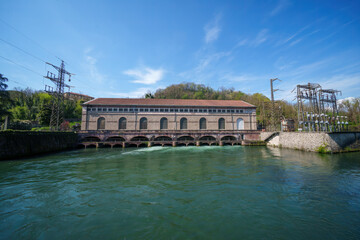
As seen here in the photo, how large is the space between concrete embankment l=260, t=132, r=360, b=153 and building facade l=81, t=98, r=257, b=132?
1127cm

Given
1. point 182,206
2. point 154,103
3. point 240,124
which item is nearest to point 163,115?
point 154,103

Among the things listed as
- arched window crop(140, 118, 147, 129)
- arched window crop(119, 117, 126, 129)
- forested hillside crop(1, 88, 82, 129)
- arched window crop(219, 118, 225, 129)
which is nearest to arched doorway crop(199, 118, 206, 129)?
arched window crop(219, 118, 225, 129)

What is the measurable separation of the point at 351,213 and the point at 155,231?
6.15 meters

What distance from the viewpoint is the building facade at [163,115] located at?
1141 inches

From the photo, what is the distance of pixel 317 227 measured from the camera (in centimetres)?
411

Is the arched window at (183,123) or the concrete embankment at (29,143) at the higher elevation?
the arched window at (183,123)

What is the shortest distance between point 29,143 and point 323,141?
105 ft

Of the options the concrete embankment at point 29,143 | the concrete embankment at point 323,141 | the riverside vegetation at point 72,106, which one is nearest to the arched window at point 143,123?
the concrete embankment at point 29,143

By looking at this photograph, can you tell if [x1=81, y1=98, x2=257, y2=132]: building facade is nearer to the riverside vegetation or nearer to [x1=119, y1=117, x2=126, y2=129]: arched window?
[x1=119, y1=117, x2=126, y2=129]: arched window

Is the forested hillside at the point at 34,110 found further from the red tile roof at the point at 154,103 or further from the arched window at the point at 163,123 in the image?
the arched window at the point at 163,123

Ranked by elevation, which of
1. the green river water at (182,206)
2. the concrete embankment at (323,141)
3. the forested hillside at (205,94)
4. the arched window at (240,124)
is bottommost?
the green river water at (182,206)

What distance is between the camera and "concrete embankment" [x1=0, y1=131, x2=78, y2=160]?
14.1m

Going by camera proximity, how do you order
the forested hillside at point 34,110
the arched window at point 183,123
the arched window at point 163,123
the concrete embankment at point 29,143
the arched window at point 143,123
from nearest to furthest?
the concrete embankment at point 29,143, the arched window at point 143,123, the arched window at point 163,123, the arched window at point 183,123, the forested hillside at point 34,110

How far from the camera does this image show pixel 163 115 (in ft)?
100
